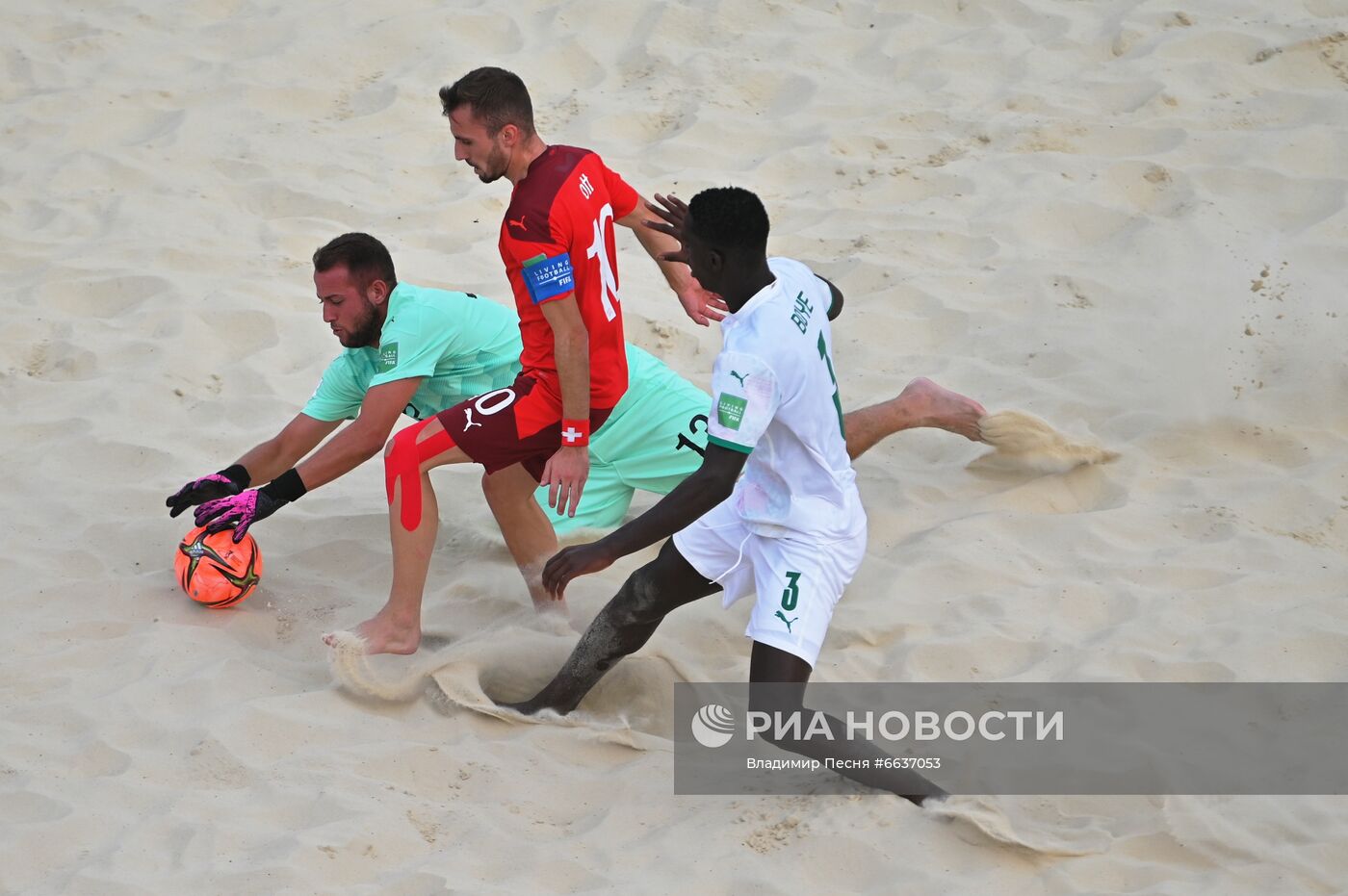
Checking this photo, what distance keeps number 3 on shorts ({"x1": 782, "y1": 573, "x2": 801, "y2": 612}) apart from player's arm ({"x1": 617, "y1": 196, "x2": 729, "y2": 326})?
1242mm

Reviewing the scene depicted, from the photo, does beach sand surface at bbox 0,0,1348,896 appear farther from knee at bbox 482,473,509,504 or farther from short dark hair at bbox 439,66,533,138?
short dark hair at bbox 439,66,533,138

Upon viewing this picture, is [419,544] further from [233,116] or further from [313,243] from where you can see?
[233,116]

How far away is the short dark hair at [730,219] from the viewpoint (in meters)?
3.29

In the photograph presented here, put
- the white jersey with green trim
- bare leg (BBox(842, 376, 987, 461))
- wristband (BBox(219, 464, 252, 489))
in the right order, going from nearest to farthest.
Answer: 1. the white jersey with green trim
2. wristband (BBox(219, 464, 252, 489))
3. bare leg (BBox(842, 376, 987, 461))

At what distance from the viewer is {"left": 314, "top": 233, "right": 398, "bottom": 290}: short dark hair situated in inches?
177

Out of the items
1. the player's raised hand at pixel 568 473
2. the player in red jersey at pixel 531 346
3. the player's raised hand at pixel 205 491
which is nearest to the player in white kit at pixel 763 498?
the player's raised hand at pixel 568 473

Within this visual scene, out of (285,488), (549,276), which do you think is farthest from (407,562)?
(549,276)

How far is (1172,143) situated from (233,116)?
4657 mm

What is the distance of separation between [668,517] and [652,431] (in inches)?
60.9

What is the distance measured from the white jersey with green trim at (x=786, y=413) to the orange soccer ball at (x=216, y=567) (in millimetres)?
1672

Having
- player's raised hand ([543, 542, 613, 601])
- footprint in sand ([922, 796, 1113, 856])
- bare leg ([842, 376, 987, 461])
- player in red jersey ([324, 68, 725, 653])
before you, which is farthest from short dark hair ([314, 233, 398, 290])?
footprint in sand ([922, 796, 1113, 856])

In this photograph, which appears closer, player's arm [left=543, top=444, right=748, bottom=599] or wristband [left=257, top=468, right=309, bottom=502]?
player's arm [left=543, top=444, right=748, bottom=599]

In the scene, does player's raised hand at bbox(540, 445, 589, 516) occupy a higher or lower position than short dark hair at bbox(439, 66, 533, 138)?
lower

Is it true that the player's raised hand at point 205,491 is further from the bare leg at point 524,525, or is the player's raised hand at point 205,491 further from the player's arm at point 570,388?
the player's arm at point 570,388
